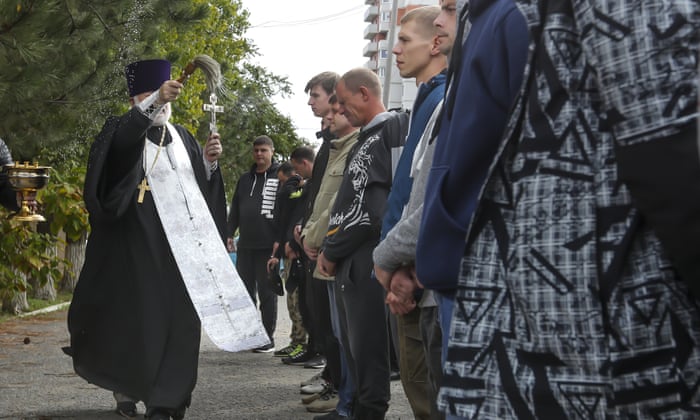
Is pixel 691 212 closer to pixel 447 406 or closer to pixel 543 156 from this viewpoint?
pixel 543 156

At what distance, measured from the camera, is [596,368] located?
1792mm

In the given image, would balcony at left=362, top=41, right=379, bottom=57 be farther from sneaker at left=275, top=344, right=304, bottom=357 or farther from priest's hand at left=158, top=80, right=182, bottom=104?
priest's hand at left=158, top=80, right=182, bottom=104

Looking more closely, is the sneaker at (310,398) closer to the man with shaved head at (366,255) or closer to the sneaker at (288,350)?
the man with shaved head at (366,255)

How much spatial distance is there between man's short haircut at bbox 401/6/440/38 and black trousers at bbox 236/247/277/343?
6.89m

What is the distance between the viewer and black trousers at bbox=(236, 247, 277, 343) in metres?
11.4

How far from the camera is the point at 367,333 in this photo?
5734 mm

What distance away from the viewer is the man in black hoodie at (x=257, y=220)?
11891 mm

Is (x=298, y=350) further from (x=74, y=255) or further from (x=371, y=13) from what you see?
(x=371, y=13)

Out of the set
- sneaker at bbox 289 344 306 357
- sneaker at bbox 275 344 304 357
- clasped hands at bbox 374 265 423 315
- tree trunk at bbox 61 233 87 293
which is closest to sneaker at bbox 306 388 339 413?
sneaker at bbox 289 344 306 357

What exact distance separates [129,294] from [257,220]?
5.14m

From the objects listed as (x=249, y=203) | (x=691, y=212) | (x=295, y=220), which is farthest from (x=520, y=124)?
(x=249, y=203)

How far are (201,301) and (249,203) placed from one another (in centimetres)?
562

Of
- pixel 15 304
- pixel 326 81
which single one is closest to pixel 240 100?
pixel 15 304

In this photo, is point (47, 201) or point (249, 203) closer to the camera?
point (249, 203)
